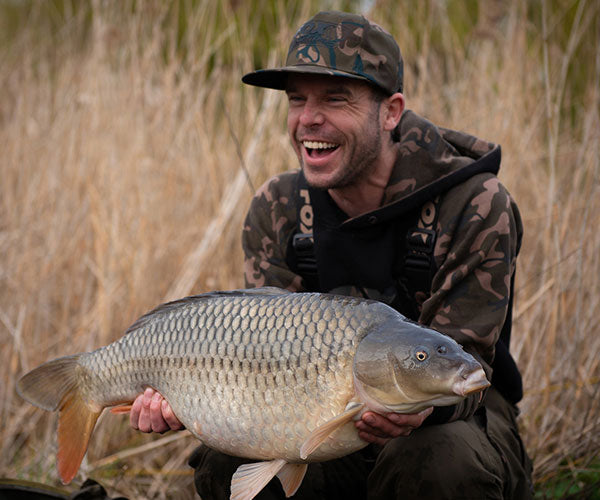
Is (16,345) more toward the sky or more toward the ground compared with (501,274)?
more toward the ground

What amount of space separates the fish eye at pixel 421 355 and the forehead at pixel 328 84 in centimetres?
79

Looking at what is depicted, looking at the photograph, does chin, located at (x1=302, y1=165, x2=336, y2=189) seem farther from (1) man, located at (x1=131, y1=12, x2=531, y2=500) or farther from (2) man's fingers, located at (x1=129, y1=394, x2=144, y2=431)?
(2) man's fingers, located at (x1=129, y1=394, x2=144, y2=431)

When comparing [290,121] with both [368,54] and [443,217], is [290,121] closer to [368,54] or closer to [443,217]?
[368,54]

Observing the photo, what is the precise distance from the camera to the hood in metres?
1.86

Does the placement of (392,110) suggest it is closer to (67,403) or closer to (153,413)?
(153,413)

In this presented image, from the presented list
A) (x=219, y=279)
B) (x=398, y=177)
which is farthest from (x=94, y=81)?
(x=398, y=177)

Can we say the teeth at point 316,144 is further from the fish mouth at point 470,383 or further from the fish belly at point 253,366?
the fish mouth at point 470,383

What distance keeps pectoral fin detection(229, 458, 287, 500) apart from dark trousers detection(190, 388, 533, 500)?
33 centimetres

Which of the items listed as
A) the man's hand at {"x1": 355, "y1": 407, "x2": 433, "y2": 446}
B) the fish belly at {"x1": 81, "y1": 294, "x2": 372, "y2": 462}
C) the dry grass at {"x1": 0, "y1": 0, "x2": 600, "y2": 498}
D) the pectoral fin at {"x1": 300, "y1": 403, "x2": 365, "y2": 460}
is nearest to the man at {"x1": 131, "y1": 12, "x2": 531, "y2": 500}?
→ the fish belly at {"x1": 81, "y1": 294, "x2": 372, "y2": 462}

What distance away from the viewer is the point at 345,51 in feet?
6.03

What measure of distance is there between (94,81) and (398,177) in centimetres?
171

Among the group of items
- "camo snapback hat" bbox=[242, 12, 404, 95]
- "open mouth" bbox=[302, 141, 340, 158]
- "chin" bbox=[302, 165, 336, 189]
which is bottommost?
"chin" bbox=[302, 165, 336, 189]

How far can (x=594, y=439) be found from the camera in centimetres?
Result: 222

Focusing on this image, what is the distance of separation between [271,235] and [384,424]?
825mm
